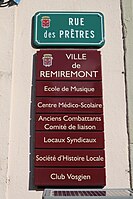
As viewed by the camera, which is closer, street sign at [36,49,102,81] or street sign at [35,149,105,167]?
street sign at [35,149,105,167]

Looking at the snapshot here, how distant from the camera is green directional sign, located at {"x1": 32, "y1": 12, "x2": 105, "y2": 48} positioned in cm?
349

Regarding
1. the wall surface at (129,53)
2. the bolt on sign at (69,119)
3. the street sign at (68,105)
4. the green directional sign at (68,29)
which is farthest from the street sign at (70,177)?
the green directional sign at (68,29)

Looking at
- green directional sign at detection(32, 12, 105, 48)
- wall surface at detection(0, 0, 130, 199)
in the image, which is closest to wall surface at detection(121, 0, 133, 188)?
wall surface at detection(0, 0, 130, 199)

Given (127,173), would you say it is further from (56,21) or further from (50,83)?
(56,21)

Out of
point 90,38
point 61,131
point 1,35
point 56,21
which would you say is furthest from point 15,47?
point 61,131

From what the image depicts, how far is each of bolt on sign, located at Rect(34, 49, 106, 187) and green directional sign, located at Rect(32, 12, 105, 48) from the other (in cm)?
9

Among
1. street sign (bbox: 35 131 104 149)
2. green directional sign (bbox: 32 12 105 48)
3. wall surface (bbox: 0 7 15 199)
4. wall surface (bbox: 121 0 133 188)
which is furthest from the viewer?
green directional sign (bbox: 32 12 105 48)

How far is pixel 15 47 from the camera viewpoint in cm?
352

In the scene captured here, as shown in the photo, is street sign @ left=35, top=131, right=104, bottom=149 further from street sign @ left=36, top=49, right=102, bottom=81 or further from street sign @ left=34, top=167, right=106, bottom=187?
street sign @ left=36, top=49, right=102, bottom=81

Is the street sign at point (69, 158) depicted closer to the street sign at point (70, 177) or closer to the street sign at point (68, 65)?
the street sign at point (70, 177)

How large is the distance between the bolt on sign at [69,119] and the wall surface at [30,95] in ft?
0.32

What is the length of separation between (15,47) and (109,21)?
1035 millimetres

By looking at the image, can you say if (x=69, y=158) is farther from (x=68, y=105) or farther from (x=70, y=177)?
(x=68, y=105)

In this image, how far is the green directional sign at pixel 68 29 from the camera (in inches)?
137
